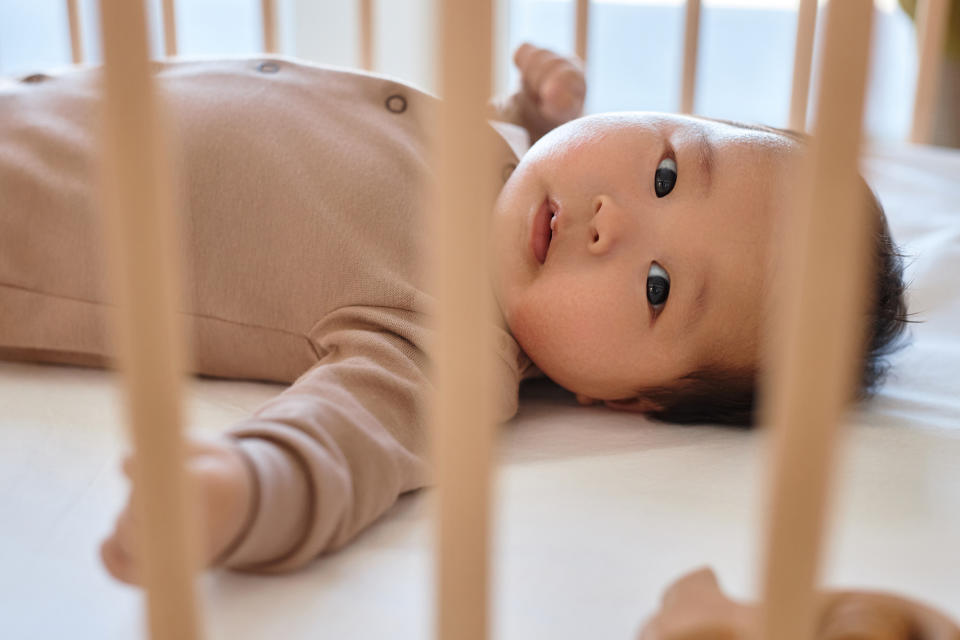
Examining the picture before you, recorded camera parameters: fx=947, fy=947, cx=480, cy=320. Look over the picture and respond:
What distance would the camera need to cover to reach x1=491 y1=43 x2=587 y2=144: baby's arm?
1006 millimetres

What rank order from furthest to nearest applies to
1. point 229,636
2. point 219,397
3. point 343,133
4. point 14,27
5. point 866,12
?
1. point 14,27
2. point 343,133
3. point 219,397
4. point 229,636
5. point 866,12

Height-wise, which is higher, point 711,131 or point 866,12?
point 866,12

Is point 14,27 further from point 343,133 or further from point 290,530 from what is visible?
point 290,530

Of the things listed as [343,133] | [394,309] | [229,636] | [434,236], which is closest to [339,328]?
[394,309]

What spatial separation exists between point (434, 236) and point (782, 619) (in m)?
0.15

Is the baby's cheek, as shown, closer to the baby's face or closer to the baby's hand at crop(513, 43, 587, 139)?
the baby's face

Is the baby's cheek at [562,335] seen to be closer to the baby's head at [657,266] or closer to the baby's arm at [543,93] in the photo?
the baby's head at [657,266]

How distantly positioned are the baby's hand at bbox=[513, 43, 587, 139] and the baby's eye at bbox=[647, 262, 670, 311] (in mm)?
382

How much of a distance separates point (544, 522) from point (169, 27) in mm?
926

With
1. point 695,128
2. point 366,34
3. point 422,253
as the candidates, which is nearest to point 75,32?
point 366,34

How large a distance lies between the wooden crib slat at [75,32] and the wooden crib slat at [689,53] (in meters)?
0.76

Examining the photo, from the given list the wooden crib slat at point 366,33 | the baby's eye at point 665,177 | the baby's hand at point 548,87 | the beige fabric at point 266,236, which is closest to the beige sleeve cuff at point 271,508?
the beige fabric at point 266,236

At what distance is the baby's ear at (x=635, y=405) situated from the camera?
72cm

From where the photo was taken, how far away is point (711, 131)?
0.74m
